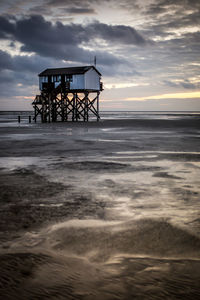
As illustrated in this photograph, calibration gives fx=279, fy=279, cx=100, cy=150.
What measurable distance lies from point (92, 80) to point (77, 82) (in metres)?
2.86

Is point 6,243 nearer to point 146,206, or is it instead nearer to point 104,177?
point 146,206

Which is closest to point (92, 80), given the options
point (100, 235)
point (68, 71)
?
point (68, 71)

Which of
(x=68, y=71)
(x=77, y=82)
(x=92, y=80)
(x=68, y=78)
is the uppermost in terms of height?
(x=68, y=71)

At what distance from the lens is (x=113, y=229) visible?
14.6ft

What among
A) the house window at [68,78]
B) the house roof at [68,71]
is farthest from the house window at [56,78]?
the house window at [68,78]

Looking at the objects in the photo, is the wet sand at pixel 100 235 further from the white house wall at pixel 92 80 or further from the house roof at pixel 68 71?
the house roof at pixel 68 71

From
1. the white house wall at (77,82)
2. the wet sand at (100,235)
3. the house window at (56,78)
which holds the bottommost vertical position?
the wet sand at (100,235)

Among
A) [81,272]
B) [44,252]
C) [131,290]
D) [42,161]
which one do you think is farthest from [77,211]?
[42,161]

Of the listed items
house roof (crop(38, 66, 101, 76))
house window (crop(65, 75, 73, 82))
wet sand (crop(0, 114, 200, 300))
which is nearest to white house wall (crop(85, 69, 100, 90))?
house roof (crop(38, 66, 101, 76))

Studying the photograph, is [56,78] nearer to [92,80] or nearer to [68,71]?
[68,71]

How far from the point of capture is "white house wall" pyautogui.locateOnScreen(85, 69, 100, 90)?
44.3 m

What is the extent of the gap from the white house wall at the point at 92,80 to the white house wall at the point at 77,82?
73 cm

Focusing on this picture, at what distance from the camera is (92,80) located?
4553 cm

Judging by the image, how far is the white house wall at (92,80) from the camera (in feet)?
145
